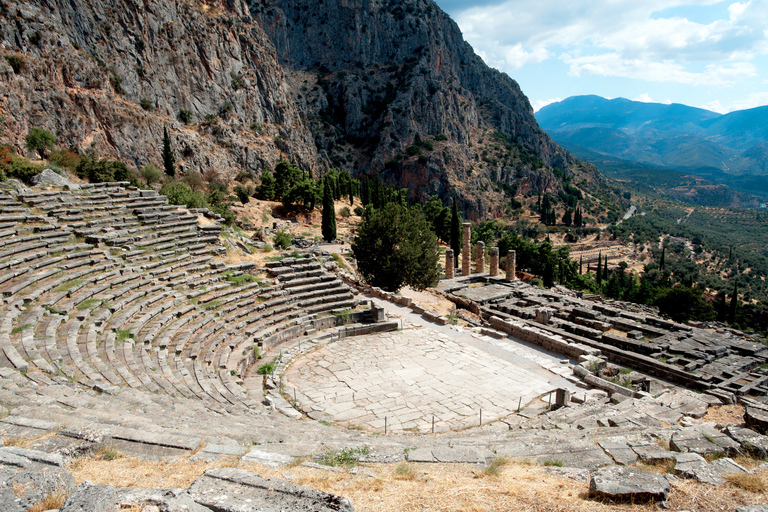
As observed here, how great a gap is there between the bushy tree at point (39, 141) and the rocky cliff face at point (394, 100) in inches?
2506

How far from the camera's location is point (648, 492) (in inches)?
198

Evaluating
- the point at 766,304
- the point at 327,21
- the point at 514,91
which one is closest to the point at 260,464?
the point at 766,304

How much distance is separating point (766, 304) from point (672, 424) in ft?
195

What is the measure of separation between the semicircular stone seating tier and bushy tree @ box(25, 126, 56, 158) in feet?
38.7

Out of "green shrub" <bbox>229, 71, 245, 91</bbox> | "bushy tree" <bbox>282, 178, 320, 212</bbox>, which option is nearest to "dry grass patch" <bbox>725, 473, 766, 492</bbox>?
"bushy tree" <bbox>282, 178, 320, 212</bbox>

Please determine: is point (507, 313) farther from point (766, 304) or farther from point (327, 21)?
point (327, 21)

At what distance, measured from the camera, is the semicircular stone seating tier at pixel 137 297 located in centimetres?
991

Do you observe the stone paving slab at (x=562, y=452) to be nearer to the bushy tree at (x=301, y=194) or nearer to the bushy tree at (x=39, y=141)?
the bushy tree at (x=39, y=141)

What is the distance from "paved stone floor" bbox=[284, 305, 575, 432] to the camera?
11.3 metres

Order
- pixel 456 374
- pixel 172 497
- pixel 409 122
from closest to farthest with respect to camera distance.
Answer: pixel 172 497 < pixel 456 374 < pixel 409 122

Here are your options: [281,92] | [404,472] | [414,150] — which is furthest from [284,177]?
[404,472]

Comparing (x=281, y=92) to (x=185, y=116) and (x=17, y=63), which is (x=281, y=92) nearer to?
(x=185, y=116)

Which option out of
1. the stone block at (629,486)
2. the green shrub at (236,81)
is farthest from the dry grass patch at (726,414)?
the green shrub at (236,81)

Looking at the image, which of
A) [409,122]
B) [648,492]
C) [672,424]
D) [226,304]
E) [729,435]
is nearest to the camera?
[648,492]
